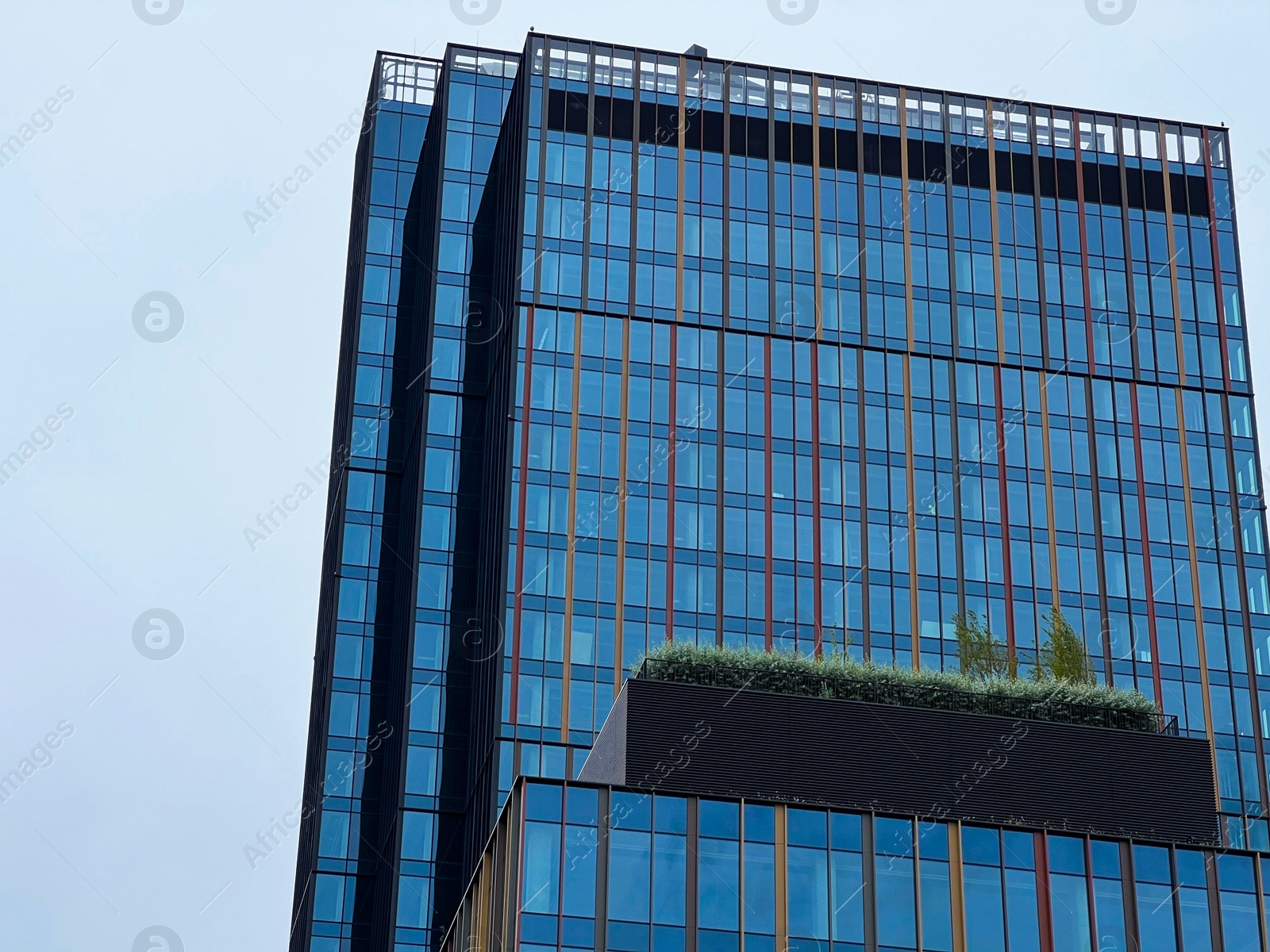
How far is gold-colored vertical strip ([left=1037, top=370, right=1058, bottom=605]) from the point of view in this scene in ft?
328

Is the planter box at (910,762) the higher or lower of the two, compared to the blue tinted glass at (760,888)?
higher

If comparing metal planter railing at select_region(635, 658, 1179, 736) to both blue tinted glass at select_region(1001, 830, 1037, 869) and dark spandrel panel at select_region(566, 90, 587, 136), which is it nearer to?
blue tinted glass at select_region(1001, 830, 1037, 869)

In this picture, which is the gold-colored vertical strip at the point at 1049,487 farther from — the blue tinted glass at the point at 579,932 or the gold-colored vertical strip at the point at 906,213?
the blue tinted glass at the point at 579,932

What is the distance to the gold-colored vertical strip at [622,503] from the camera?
9362cm

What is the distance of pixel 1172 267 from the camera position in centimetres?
11175

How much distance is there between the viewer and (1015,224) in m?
111

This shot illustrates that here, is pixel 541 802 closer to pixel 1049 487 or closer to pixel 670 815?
pixel 670 815

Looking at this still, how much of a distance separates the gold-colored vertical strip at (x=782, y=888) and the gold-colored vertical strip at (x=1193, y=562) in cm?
5111

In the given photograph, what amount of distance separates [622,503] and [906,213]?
84.0ft

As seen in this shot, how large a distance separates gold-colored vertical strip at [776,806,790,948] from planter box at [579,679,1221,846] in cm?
72

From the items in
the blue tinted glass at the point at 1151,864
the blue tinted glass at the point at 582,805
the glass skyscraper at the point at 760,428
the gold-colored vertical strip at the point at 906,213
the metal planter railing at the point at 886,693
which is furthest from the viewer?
the gold-colored vertical strip at the point at 906,213

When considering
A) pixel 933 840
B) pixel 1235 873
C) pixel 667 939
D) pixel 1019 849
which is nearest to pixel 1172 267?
pixel 1235 873

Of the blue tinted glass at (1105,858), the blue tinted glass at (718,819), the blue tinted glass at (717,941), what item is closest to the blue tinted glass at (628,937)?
the blue tinted glass at (717,941)

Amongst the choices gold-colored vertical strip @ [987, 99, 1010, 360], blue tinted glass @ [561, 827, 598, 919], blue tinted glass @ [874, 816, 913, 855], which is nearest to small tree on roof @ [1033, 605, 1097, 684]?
blue tinted glass @ [874, 816, 913, 855]
